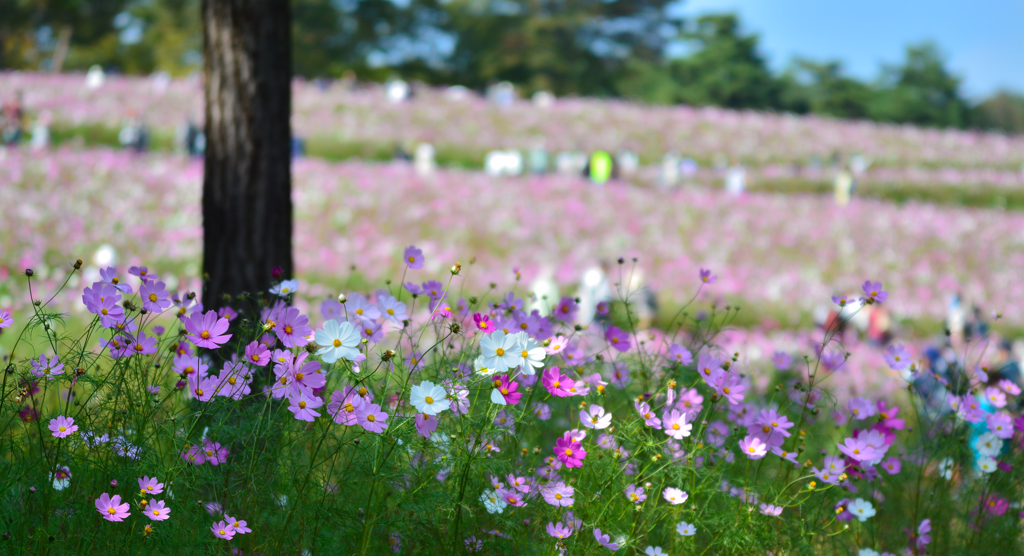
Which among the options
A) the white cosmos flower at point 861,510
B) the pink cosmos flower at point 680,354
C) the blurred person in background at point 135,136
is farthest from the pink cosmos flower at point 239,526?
the blurred person in background at point 135,136

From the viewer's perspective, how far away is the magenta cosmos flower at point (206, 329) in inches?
67.5

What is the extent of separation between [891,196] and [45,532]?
63.8 feet

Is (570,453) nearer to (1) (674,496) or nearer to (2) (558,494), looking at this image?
(2) (558,494)

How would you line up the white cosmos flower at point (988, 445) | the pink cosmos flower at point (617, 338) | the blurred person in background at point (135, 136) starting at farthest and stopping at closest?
the blurred person in background at point (135, 136) < the white cosmos flower at point (988, 445) < the pink cosmos flower at point (617, 338)

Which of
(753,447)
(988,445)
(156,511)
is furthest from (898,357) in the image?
(156,511)

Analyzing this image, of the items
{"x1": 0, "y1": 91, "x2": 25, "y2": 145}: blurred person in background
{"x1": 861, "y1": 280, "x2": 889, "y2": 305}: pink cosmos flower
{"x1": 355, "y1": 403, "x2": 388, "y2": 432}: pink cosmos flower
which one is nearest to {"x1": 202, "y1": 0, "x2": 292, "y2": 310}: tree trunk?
{"x1": 355, "y1": 403, "x2": 388, "y2": 432}: pink cosmos flower

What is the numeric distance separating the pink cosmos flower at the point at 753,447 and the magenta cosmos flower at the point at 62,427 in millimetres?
A: 1635

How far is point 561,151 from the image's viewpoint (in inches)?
768

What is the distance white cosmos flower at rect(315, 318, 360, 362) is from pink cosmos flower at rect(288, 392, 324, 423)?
122 mm

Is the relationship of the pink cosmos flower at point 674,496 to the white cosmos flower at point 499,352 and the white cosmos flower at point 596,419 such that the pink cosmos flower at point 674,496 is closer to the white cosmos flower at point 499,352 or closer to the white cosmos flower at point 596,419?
the white cosmos flower at point 596,419

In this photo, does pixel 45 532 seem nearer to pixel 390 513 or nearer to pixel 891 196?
pixel 390 513

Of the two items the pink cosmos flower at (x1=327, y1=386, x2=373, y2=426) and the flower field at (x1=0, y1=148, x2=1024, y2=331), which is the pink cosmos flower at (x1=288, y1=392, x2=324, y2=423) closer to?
the pink cosmos flower at (x1=327, y1=386, x2=373, y2=426)

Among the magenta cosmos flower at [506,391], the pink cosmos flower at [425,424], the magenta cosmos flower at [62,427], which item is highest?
the magenta cosmos flower at [506,391]

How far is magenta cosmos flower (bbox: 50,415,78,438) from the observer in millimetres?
1707
